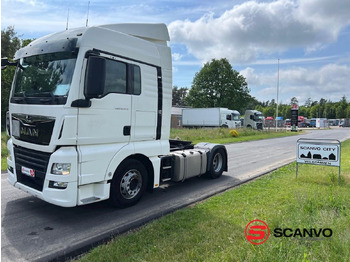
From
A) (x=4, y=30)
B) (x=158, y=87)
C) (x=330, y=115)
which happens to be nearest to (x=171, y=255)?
(x=158, y=87)

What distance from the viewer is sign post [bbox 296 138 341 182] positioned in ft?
23.6

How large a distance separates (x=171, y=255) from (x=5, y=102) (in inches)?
1292

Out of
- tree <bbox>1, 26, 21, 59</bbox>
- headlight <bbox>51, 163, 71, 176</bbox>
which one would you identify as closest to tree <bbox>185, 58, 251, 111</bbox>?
tree <bbox>1, 26, 21, 59</bbox>

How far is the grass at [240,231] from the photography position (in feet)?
11.2

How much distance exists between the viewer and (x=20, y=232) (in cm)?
434

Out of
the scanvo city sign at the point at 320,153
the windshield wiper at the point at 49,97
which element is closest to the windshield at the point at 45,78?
the windshield wiper at the point at 49,97

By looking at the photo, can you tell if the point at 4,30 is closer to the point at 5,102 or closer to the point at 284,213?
the point at 5,102

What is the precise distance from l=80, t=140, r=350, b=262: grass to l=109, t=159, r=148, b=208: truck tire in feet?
3.40

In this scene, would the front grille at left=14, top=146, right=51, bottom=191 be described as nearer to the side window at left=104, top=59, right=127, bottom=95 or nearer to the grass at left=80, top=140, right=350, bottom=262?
the side window at left=104, top=59, right=127, bottom=95

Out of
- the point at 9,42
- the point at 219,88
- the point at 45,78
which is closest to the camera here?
the point at 45,78

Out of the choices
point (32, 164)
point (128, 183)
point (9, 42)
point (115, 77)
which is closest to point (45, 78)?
point (115, 77)

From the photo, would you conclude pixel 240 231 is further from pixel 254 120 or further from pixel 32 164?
pixel 254 120

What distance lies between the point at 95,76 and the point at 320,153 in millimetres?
6104

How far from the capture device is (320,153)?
7.41 metres
